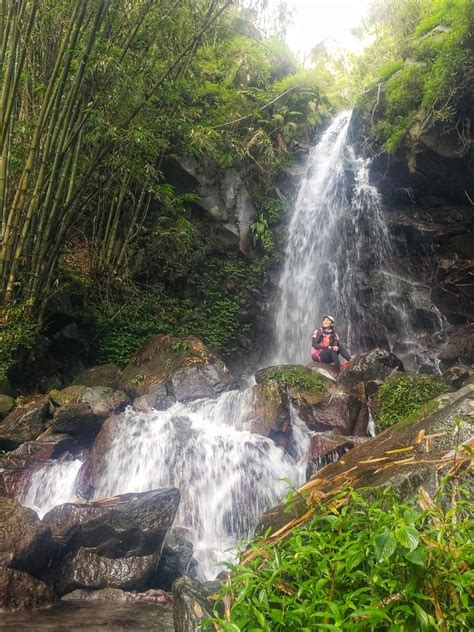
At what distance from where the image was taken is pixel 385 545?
152 centimetres

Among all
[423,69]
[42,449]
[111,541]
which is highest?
[423,69]

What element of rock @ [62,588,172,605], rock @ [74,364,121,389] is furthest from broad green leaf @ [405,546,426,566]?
rock @ [74,364,121,389]

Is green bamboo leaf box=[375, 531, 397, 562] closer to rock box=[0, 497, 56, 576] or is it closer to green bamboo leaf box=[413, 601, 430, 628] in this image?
green bamboo leaf box=[413, 601, 430, 628]

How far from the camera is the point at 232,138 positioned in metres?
13.0

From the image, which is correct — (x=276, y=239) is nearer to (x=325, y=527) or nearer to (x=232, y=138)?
(x=232, y=138)

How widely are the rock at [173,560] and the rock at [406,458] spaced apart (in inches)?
75.8

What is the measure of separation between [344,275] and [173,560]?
909cm

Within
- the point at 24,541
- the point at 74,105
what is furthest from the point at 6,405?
the point at 74,105

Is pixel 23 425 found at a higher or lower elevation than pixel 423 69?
lower

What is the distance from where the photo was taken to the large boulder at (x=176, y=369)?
847cm

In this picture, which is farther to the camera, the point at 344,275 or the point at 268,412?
the point at 344,275

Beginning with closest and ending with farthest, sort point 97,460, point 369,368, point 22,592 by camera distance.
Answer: point 22,592, point 97,460, point 369,368

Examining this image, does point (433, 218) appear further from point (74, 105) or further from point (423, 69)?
point (74, 105)

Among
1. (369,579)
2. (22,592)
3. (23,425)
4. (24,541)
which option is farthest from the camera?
(23,425)
